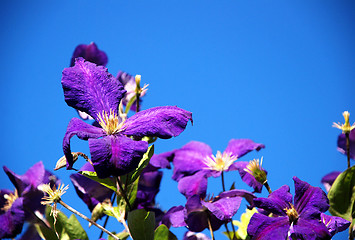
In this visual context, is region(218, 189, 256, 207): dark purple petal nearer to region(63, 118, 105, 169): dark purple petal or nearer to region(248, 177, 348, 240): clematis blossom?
region(248, 177, 348, 240): clematis blossom

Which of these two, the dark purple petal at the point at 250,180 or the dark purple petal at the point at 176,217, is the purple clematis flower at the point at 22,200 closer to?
the dark purple petal at the point at 176,217

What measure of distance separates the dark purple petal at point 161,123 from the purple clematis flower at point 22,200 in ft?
0.82

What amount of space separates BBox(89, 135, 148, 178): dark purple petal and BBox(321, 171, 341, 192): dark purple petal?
0.37 meters

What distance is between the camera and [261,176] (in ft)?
1.62

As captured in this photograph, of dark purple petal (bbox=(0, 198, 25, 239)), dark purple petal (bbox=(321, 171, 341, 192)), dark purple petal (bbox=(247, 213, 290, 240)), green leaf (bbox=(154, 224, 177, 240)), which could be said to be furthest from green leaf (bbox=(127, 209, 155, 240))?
dark purple petal (bbox=(321, 171, 341, 192))

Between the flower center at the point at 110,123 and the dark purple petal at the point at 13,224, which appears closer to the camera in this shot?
the flower center at the point at 110,123

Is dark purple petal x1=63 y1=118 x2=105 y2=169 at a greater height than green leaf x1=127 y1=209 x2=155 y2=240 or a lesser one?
greater

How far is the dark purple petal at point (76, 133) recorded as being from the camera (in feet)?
1.32

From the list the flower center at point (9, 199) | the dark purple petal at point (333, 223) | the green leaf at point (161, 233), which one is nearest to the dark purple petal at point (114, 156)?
the green leaf at point (161, 233)

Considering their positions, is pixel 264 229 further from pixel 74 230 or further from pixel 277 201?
pixel 74 230

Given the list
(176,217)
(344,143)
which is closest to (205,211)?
(176,217)

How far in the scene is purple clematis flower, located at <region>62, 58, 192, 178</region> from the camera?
39cm

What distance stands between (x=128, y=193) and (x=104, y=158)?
0.13 m

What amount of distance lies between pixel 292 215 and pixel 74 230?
0.28 m
